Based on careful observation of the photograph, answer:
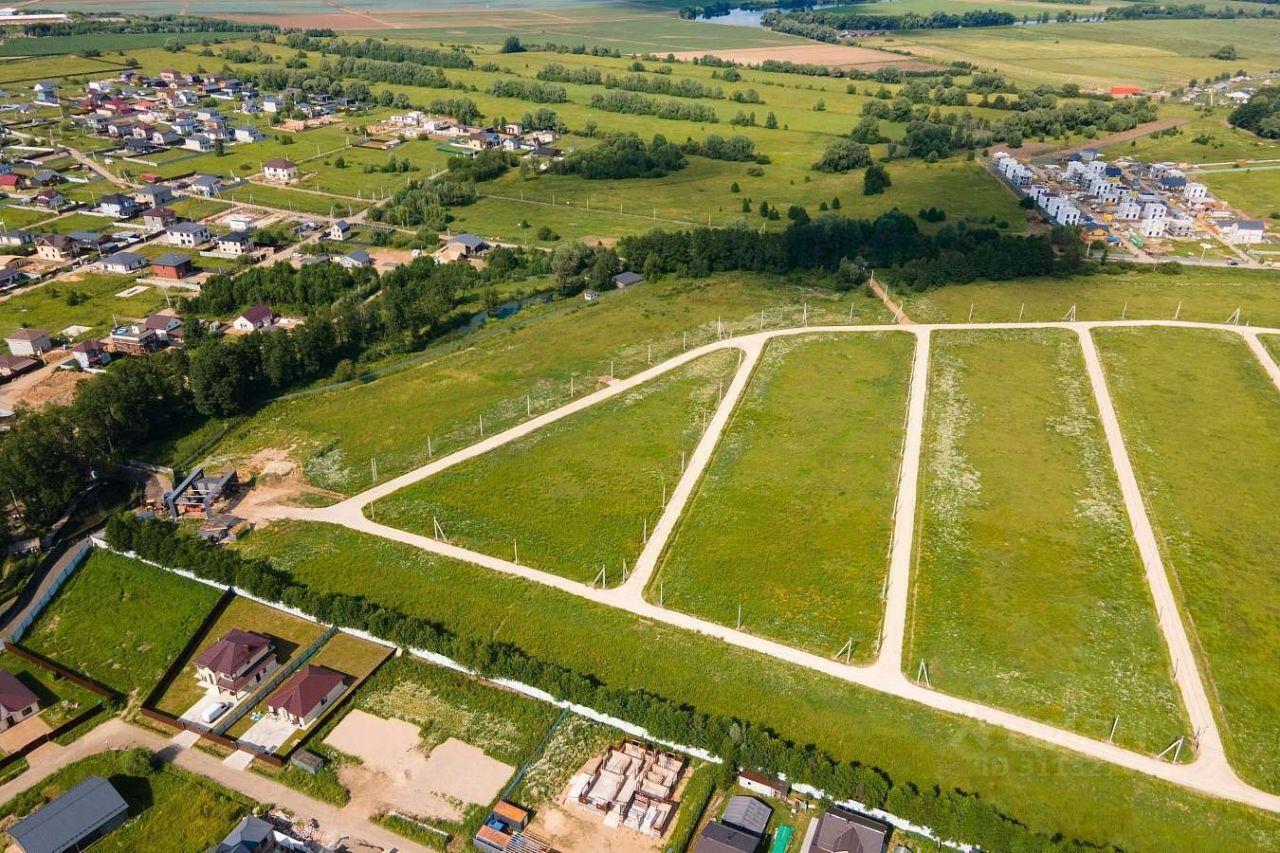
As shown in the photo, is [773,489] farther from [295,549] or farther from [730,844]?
[295,549]

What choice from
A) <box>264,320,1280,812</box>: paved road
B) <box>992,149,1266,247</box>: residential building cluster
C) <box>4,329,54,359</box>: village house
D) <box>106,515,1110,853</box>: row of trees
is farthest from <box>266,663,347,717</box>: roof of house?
<box>992,149,1266,247</box>: residential building cluster

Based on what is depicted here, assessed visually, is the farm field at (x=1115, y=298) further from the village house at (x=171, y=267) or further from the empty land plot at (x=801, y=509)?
the village house at (x=171, y=267)

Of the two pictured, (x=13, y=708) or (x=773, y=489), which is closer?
(x=13, y=708)

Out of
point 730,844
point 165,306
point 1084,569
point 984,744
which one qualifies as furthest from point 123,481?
point 1084,569

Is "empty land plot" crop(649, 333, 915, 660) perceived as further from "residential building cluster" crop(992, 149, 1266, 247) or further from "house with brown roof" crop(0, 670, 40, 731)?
"residential building cluster" crop(992, 149, 1266, 247)

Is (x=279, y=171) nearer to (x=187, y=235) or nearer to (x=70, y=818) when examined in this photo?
(x=187, y=235)

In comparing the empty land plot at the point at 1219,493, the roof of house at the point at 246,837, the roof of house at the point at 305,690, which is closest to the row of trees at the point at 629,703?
the roof of house at the point at 305,690
